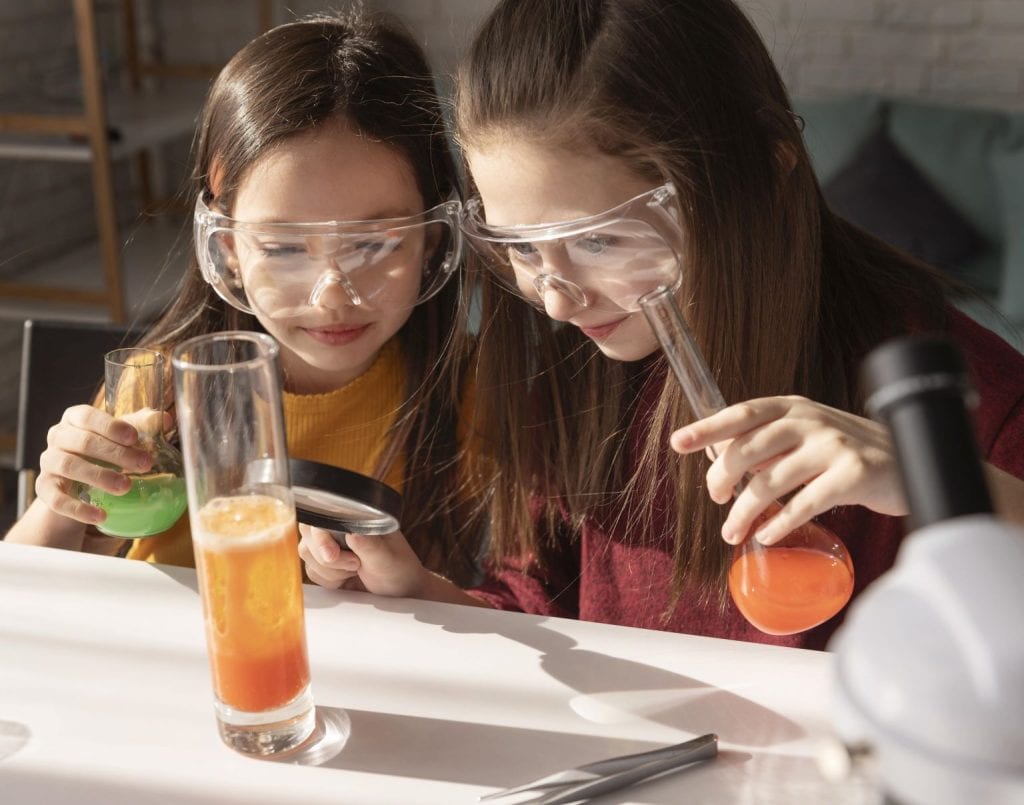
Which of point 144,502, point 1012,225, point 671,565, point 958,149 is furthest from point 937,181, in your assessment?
point 144,502

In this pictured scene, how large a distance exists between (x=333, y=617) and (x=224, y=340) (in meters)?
0.29

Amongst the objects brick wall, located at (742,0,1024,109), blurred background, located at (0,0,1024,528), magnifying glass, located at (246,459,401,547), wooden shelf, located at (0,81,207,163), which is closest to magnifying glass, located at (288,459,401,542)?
magnifying glass, located at (246,459,401,547)

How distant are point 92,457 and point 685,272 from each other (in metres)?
0.54

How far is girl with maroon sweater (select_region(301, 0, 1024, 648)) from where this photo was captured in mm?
984

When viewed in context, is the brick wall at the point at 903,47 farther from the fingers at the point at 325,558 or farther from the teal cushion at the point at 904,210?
the fingers at the point at 325,558

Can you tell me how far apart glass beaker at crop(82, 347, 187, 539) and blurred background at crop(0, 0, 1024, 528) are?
1.68 meters

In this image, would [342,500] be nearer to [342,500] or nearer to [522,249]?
[342,500]

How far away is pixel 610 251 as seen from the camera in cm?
99

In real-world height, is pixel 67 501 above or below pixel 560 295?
below

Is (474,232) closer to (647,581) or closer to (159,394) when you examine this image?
(159,394)

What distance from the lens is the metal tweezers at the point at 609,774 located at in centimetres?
71

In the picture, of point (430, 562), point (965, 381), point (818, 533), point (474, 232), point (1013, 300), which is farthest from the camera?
point (1013, 300)

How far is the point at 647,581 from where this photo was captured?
133 cm

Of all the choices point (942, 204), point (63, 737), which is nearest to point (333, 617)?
point (63, 737)
